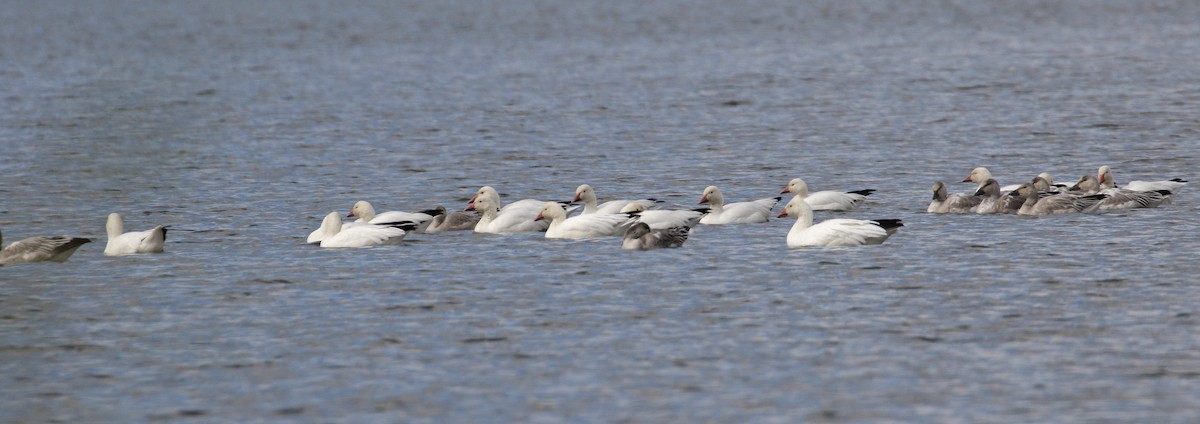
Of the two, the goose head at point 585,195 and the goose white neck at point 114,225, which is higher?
the goose white neck at point 114,225

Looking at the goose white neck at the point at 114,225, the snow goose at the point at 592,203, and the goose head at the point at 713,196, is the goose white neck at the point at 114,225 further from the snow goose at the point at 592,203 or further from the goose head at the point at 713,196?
the goose head at the point at 713,196

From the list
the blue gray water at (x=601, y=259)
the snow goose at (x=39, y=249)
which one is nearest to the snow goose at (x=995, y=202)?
the blue gray water at (x=601, y=259)

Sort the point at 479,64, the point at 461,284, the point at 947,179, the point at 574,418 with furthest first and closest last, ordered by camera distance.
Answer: the point at 479,64, the point at 947,179, the point at 461,284, the point at 574,418

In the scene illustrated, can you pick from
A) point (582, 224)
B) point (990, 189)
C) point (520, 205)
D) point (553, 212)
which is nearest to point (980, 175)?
point (990, 189)

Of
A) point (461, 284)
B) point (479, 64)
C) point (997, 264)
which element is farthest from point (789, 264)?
point (479, 64)

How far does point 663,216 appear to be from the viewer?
23.5 metres

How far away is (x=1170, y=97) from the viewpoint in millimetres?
43312

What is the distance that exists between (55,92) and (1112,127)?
32.8 meters

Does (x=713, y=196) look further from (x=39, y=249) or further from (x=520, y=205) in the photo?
(x=39, y=249)

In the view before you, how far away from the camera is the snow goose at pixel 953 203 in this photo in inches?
981

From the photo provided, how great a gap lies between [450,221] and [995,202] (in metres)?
7.89

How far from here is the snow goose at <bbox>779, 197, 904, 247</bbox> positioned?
2191 centimetres

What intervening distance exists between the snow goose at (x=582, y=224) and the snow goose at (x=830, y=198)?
3357mm

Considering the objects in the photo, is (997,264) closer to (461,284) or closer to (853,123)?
(461,284)
